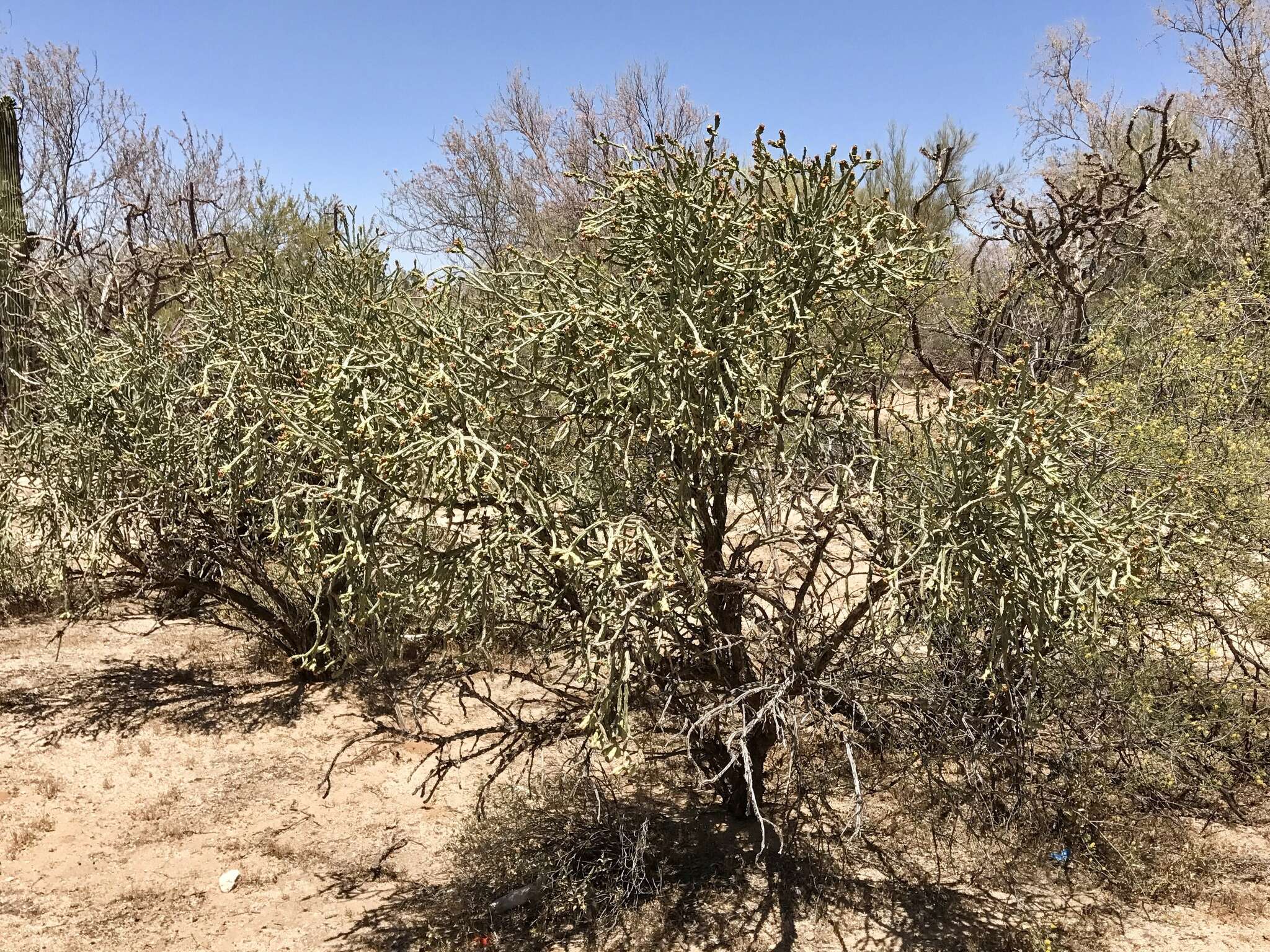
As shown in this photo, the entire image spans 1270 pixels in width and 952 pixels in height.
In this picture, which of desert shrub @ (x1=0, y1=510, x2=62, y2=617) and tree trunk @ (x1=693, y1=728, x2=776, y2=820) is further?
desert shrub @ (x1=0, y1=510, x2=62, y2=617)

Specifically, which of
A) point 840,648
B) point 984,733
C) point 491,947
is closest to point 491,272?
point 840,648

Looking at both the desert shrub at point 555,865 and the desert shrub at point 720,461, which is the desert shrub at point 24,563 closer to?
the desert shrub at point 555,865

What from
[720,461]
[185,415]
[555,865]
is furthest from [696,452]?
[185,415]

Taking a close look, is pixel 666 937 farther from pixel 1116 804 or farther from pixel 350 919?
pixel 1116 804

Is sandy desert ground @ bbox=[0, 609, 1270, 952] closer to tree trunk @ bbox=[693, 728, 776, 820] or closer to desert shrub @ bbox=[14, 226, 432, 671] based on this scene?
tree trunk @ bbox=[693, 728, 776, 820]

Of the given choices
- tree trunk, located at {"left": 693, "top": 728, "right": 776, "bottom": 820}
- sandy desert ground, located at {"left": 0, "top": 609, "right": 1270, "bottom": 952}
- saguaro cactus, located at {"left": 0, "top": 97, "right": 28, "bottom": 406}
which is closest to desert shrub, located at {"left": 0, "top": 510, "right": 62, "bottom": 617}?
sandy desert ground, located at {"left": 0, "top": 609, "right": 1270, "bottom": 952}

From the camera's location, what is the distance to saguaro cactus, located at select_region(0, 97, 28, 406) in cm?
898

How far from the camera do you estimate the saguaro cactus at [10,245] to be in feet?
29.5

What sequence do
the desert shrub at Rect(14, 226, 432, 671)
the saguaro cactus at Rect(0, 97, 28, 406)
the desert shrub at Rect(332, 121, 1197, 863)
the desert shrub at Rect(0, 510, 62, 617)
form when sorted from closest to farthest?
the desert shrub at Rect(332, 121, 1197, 863) < the desert shrub at Rect(14, 226, 432, 671) < the desert shrub at Rect(0, 510, 62, 617) < the saguaro cactus at Rect(0, 97, 28, 406)

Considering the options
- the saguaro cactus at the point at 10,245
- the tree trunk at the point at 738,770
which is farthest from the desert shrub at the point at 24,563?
the tree trunk at the point at 738,770

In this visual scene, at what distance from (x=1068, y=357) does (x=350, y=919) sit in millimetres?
6444

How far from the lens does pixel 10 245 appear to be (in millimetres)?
8344

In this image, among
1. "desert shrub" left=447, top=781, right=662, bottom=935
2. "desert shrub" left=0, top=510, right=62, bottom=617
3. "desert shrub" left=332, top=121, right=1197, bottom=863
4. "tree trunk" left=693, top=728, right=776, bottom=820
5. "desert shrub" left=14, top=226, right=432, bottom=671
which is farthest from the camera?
"desert shrub" left=0, top=510, right=62, bottom=617

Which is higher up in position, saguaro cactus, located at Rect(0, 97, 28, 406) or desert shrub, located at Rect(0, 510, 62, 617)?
saguaro cactus, located at Rect(0, 97, 28, 406)
